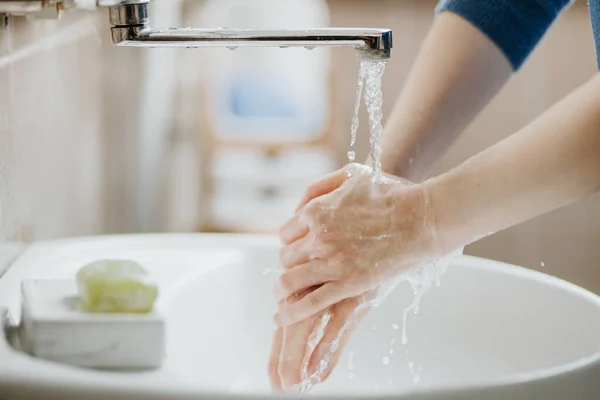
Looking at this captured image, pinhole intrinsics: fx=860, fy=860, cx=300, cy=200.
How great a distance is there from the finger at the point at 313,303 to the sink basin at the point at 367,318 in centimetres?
6

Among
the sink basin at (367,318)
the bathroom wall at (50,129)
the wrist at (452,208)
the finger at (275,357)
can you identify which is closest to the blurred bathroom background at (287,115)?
the bathroom wall at (50,129)

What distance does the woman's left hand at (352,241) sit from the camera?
1.93 feet

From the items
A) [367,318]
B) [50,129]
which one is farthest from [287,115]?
[367,318]

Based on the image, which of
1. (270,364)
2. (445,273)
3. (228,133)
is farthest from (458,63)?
(228,133)

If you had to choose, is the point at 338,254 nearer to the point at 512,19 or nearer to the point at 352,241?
the point at 352,241

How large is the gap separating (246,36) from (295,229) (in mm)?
173

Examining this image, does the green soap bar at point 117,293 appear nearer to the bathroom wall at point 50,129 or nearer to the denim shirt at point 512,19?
the bathroom wall at point 50,129

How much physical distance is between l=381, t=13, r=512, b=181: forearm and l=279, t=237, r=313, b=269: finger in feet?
0.46

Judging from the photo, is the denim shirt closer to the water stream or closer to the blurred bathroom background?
the water stream

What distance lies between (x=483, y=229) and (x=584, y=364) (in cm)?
14

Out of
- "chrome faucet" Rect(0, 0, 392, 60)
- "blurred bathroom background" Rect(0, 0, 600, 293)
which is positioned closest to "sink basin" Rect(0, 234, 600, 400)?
"chrome faucet" Rect(0, 0, 392, 60)

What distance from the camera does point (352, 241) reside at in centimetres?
60

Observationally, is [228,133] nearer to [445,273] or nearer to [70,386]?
[445,273]

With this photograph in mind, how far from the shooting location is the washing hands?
59cm
